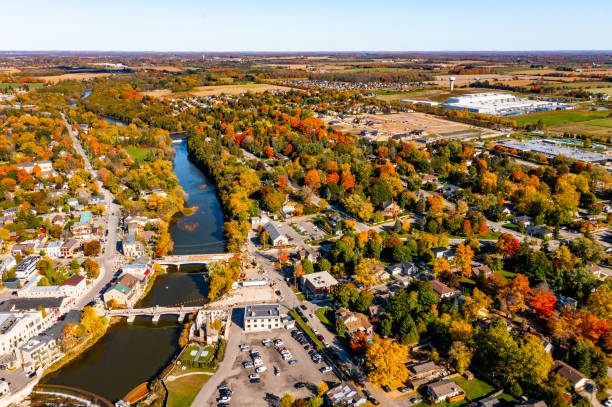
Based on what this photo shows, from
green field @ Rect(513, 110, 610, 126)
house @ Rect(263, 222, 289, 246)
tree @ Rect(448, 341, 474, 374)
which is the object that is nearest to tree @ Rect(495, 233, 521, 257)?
tree @ Rect(448, 341, 474, 374)

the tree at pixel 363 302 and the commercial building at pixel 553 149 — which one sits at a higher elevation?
the commercial building at pixel 553 149

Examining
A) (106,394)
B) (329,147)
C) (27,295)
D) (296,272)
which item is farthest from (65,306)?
(329,147)

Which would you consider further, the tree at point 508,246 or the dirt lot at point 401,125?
the dirt lot at point 401,125

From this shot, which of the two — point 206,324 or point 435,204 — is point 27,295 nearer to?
point 206,324

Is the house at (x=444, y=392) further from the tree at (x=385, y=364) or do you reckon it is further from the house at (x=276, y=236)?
the house at (x=276, y=236)

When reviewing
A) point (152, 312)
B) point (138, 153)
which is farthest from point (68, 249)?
point (138, 153)

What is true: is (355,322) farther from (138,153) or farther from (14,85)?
(14,85)

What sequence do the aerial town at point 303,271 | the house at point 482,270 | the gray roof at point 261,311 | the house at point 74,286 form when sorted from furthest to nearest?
the house at point 482,270 → the house at point 74,286 → the gray roof at point 261,311 → the aerial town at point 303,271

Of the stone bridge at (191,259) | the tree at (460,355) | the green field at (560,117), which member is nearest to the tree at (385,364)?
the tree at (460,355)

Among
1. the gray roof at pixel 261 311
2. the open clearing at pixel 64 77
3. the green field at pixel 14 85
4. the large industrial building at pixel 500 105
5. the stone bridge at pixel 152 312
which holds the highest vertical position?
the open clearing at pixel 64 77
